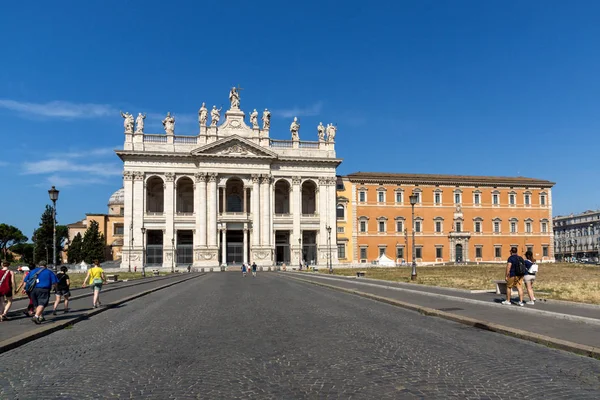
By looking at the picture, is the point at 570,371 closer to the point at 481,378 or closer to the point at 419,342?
the point at 481,378

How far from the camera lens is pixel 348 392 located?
6363mm

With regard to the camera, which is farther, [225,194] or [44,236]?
[44,236]

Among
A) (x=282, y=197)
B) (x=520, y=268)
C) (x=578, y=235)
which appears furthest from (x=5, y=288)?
(x=578, y=235)

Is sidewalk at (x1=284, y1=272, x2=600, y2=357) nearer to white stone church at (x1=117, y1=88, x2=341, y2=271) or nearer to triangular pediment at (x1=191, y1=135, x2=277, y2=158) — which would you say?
white stone church at (x1=117, y1=88, x2=341, y2=271)

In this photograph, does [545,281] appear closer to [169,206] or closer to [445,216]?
[445,216]

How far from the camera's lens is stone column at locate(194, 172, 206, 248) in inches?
2704

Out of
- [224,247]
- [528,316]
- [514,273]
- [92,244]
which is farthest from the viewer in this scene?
[92,244]

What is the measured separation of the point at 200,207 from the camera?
69.1 m

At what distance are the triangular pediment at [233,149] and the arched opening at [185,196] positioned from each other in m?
7.39

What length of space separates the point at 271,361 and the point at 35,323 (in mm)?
8229

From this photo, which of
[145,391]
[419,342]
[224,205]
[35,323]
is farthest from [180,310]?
[224,205]

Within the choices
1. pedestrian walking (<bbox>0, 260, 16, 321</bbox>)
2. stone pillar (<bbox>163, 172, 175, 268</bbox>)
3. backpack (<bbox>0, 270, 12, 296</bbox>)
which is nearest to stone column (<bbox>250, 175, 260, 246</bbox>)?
stone pillar (<bbox>163, 172, 175, 268</bbox>)

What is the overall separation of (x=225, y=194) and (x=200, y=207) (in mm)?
5110

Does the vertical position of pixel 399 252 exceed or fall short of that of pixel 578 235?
it falls short
